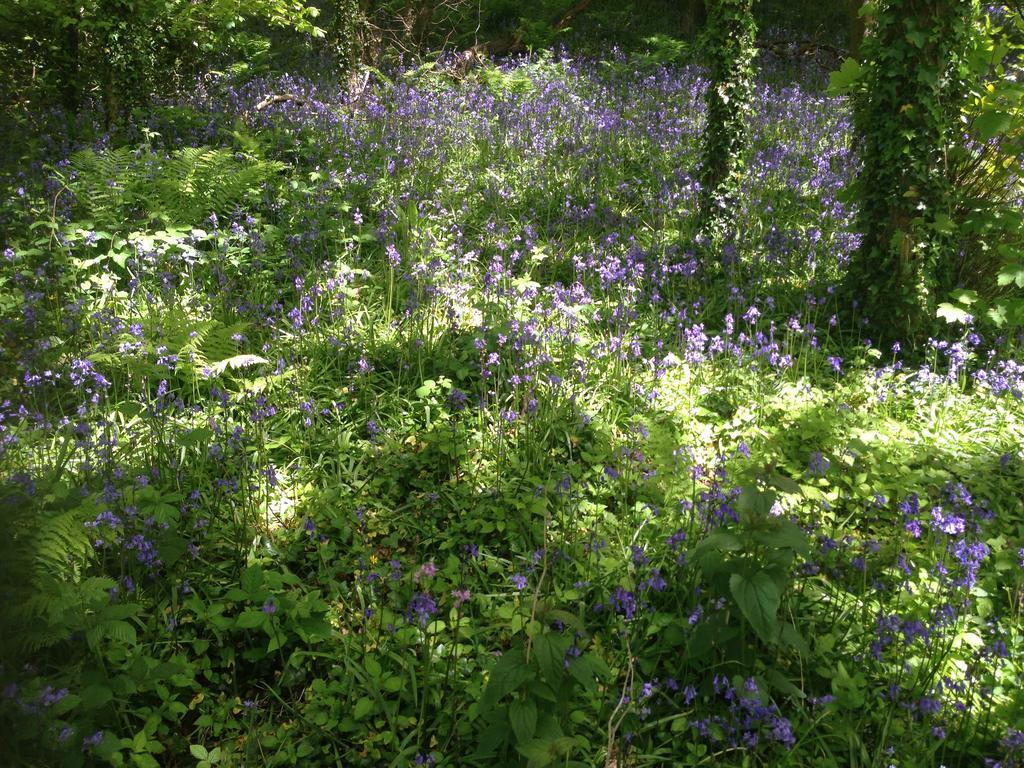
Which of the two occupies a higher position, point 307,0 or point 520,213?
point 307,0

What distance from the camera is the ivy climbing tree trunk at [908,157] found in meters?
4.25

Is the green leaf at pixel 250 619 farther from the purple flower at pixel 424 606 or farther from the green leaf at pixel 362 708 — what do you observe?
the purple flower at pixel 424 606

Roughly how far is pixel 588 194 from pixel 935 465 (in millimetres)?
3990

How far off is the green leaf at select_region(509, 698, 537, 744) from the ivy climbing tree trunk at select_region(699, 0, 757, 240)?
15.0ft

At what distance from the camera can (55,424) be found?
3408mm

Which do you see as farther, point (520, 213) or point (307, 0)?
point (307, 0)

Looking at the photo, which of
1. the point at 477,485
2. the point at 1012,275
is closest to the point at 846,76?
the point at 1012,275

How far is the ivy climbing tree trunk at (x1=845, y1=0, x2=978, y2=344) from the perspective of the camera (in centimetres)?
425

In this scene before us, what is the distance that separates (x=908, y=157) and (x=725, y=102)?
65.4 inches

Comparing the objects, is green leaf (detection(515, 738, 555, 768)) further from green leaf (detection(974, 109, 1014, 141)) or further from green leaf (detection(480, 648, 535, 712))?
green leaf (detection(974, 109, 1014, 141))

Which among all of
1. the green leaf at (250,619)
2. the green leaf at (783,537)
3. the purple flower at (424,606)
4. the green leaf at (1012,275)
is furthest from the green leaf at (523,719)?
the green leaf at (1012,275)

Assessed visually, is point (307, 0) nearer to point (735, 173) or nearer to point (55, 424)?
point (735, 173)

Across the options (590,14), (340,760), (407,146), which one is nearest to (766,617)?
(340,760)

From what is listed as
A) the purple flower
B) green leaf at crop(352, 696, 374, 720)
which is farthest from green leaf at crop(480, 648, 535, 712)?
green leaf at crop(352, 696, 374, 720)
